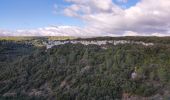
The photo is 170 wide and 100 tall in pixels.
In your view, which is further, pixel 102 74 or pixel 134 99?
pixel 102 74

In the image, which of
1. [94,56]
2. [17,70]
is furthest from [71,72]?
[17,70]

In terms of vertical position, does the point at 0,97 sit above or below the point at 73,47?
below

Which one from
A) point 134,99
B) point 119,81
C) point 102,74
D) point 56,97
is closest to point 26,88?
point 56,97

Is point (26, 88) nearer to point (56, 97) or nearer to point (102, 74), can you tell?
point (56, 97)

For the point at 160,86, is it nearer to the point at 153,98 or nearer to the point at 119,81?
the point at 153,98

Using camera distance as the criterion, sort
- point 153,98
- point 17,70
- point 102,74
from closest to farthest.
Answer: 1. point 153,98
2. point 102,74
3. point 17,70

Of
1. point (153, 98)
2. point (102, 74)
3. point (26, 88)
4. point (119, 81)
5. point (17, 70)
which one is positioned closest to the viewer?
point (153, 98)
